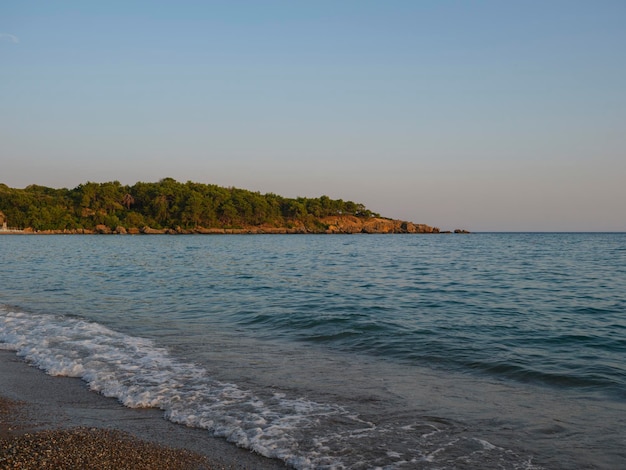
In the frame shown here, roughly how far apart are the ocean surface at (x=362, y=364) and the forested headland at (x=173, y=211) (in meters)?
105

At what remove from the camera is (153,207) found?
12800 cm

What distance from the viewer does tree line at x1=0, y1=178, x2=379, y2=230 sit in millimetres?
111625

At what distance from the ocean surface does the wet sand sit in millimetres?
254

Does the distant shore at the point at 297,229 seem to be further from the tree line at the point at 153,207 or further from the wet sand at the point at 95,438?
the wet sand at the point at 95,438

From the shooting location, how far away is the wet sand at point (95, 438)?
4684mm

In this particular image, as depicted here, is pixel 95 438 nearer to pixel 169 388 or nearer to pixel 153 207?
pixel 169 388

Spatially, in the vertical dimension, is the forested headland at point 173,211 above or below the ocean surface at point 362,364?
above

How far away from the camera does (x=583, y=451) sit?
521 cm

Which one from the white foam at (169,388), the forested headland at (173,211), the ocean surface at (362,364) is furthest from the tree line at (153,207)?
the white foam at (169,388)

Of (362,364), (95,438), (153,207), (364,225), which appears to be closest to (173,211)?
(153,207)

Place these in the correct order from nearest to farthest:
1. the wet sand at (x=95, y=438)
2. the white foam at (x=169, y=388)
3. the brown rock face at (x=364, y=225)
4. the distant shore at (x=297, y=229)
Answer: the wet sand at (x=95, y=438) < the white foam at (x=169, y=388) < the distant shore at (x=297, y=229) < the brown rock face at (x=364, y=225)

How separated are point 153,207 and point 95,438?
5083 inches

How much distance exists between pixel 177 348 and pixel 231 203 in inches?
5155

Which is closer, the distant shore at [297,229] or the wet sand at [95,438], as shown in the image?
the wet sand at [95,438]
